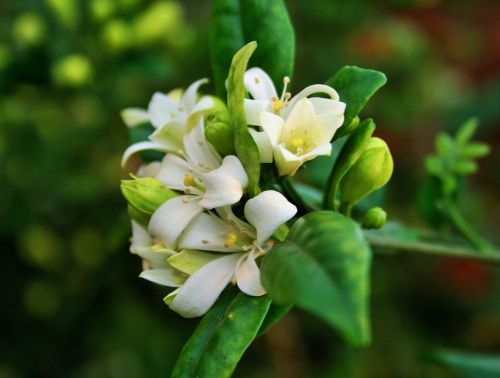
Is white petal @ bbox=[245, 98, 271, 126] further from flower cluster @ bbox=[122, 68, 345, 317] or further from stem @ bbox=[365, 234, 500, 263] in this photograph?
stem @ bbox=[365, 234, 500, 263]

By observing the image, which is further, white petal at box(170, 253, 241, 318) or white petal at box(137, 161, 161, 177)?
white petal at box(137, 161, 161, 177)

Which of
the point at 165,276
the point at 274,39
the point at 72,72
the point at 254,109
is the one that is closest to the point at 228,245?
the point at 165,276

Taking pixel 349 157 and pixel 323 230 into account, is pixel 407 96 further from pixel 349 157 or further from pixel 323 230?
pixel 323 230

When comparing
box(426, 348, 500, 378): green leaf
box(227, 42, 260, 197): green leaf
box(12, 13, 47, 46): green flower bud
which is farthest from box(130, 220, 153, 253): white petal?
box(12, 13, 47, 46): green flower bud

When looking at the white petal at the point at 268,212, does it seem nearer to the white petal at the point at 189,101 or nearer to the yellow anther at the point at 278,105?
the yellow anther at the point at 278,105

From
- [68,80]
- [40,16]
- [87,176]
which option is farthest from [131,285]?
[40,16]

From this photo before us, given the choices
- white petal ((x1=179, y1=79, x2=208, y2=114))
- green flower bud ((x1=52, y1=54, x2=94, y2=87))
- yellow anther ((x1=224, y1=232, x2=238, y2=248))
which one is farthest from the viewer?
green flower bud ((x1=52, y1=54, x2=94, y2=87))

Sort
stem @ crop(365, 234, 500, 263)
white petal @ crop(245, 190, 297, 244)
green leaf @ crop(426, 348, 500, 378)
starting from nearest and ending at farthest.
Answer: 1. white petal @ crop(245, 190, 297, 244)
2. stem @ crop(365, 234, 500, 263)
3. green leaf @ crop(426, 348, 500, 378)

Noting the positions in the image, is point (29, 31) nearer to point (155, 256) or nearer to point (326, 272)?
point (155, 256)
